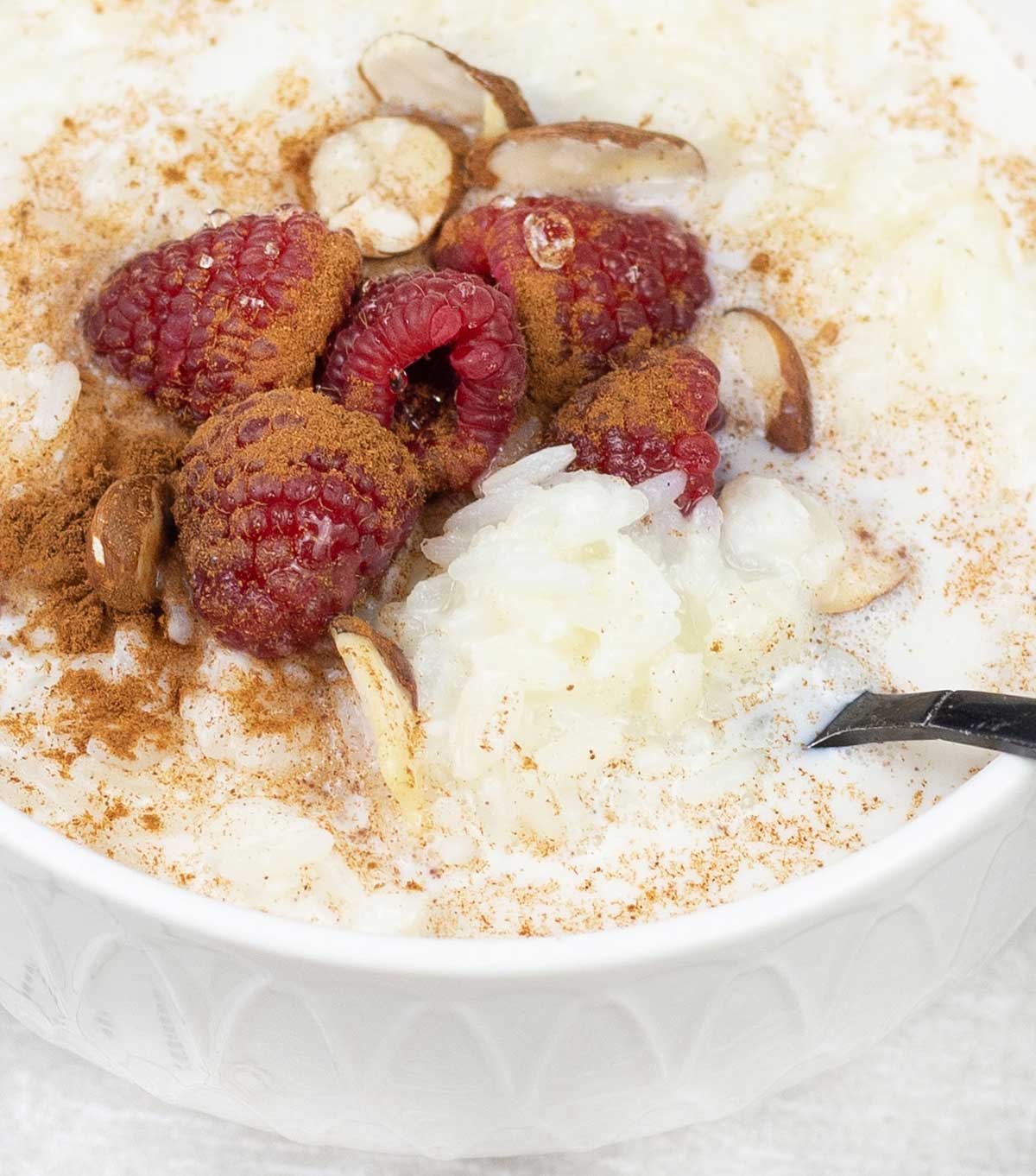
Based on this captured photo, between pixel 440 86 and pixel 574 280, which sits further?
pixel 440 86

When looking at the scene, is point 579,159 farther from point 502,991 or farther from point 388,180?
point 502,991

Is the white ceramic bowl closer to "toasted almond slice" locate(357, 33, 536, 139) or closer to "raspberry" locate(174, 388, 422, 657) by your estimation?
"raspberry" locate(174, 388, 422, 657)

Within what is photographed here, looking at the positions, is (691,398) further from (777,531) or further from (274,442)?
(274,442)

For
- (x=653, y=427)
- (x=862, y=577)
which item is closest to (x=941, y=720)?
(x=862, y=577)

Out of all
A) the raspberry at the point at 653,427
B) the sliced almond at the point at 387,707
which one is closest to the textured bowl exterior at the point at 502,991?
the sliced almond at the point at 387,707

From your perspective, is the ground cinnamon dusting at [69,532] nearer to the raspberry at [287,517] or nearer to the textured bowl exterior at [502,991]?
the raspberry at [287,517]

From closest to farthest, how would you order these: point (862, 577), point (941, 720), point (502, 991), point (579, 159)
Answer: point (502, 991) → point (941, 720) → point (862, 577) → point (579, 159)
